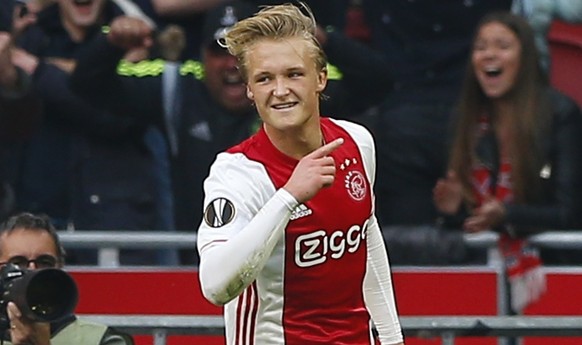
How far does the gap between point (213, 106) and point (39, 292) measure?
2.52 metres

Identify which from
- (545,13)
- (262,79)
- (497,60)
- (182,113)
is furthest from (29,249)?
(545,13)

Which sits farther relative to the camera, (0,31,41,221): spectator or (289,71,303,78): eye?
(0,31,41,221): spectator

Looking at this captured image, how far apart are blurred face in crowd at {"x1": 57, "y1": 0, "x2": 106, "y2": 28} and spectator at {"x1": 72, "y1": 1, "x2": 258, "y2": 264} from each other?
313mm

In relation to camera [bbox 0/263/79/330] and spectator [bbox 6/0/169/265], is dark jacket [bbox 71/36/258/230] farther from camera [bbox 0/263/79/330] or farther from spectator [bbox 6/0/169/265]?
camera [bbox 0/263/79/330]

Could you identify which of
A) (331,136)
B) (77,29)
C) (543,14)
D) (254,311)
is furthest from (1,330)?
(543,14)

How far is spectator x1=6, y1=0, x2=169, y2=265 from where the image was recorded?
720 centimetres

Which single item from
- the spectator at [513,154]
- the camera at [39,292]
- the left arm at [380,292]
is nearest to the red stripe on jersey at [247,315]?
the left arm at [380,292]

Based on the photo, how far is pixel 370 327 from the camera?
15.6 ft

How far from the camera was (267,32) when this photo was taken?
4.43m

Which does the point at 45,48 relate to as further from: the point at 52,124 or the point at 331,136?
the point at 331,136

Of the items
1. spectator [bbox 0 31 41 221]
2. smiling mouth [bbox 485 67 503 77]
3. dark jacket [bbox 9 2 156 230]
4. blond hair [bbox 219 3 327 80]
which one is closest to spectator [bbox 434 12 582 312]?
smiling mouth [bbox 485 67 503 77]

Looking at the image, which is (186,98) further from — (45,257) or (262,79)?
(262,79)

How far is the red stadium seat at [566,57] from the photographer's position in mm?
7426

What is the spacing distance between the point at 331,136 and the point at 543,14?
9.45ft
